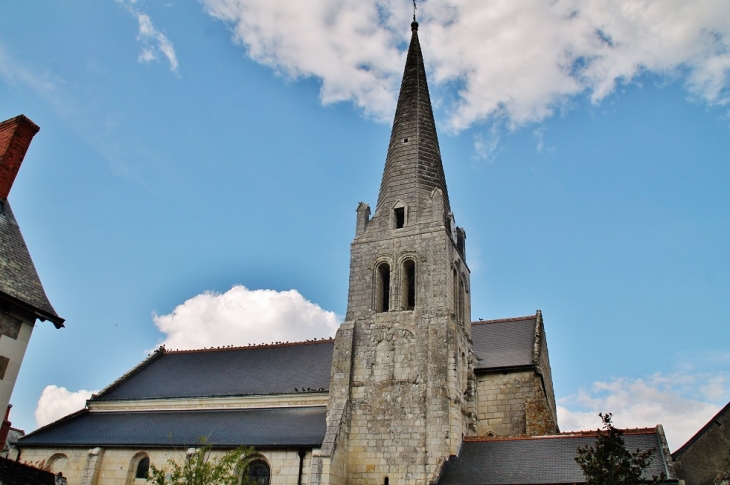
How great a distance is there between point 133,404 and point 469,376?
16313mm

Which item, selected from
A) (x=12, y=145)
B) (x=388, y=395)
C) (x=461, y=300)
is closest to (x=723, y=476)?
(x=388, y=395)

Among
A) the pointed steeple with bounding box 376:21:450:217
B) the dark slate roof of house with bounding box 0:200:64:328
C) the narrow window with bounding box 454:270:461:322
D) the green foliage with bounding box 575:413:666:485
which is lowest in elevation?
the green foliage with bounding box 575:413:666:485

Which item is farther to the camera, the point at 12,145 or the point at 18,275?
the point at 12,145

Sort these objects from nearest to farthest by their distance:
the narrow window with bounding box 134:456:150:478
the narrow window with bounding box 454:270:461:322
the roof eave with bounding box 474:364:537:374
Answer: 1. the narrow window with bounding box 134:456:150:478
2. the roof eave with bounding box 474:364:537:374
3. the narrow window with bounding box 454:270:461:322

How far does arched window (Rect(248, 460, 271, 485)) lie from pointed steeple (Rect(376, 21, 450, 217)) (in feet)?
38.6

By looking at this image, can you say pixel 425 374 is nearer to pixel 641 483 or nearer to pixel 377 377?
pixel 377 377

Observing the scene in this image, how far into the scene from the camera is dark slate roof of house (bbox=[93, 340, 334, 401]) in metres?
26.8

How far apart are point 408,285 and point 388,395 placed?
5.10 metres

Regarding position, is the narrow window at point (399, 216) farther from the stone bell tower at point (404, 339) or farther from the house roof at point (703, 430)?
the house roof at point (703, 430)

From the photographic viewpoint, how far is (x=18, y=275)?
43.7 ft

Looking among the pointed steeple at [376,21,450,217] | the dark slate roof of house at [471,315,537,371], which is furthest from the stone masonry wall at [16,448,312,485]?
the pointed steeple at [376,21,450,217]

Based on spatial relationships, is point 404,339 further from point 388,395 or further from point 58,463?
point 58,463

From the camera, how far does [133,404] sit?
2867cm

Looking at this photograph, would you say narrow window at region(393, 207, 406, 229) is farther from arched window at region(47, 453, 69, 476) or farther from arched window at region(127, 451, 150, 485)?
arched window at region(47, 453, 69, 476)
